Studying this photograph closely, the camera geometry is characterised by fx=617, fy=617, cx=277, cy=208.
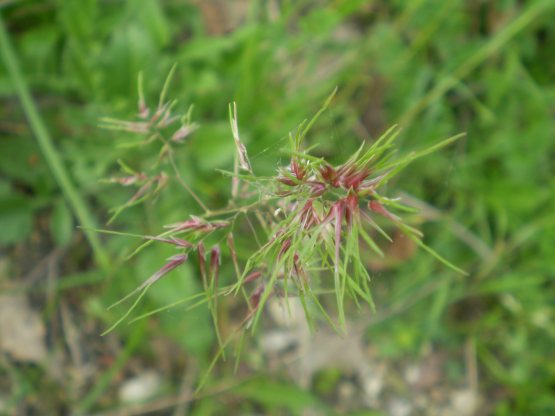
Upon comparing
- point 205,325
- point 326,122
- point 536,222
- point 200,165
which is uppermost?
point 200,165

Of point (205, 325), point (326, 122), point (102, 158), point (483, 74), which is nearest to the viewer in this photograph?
point (102, 158)

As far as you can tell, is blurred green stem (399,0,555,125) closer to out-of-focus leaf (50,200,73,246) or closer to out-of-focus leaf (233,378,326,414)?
out-of-focus leaf (233,378,326,414)

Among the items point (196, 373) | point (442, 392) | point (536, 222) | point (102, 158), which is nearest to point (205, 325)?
point (196, 373)

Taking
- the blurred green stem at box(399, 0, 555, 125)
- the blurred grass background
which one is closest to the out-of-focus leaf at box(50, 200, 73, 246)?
the blurred grass background

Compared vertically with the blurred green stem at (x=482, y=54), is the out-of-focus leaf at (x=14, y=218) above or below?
above

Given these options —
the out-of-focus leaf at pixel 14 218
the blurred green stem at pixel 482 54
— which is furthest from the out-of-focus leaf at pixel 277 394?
the blurred green stem at pixel 482 54

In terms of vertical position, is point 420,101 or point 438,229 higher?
point 420,101

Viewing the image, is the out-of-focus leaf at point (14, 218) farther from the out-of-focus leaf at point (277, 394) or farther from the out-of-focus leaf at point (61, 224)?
the out-of-focus leaf at point (277, 394)

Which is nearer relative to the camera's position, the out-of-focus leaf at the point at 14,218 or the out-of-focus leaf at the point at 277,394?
the out-of-focus leaf at the point at 14,218

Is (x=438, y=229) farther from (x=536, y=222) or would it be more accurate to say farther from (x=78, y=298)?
(x=78, y=298)
